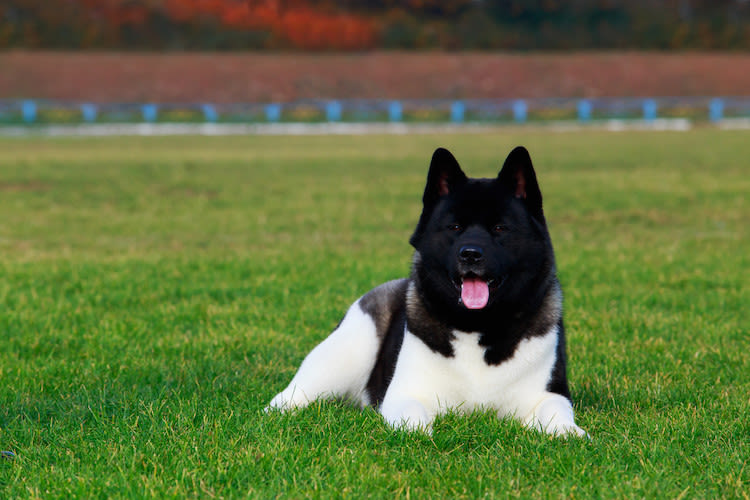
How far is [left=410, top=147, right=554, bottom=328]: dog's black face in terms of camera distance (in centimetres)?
419

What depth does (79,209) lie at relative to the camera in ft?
51.1

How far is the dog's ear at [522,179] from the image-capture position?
4.27m

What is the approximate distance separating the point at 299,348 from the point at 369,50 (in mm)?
79947

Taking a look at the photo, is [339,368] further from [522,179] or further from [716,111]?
[716,111]

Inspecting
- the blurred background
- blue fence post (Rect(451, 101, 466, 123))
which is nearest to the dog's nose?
blue fence post (Rect(451, 101, 466, 123))

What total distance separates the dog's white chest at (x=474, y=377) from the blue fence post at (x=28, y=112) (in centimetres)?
5449

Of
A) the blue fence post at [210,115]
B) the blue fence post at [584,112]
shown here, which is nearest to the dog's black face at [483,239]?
the blue fence post at [210,115]

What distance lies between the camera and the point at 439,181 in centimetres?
442

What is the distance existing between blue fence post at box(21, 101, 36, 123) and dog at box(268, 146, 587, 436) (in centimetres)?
5441

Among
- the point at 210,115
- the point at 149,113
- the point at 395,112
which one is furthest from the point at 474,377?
the point at 149,113

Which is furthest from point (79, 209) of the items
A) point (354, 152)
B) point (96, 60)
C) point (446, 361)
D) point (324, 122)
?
point (96, 60)

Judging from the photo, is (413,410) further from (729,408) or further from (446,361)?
(729,408)

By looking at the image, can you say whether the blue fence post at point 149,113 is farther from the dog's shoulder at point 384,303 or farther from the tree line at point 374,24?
the dog's shoulder at point 384,303

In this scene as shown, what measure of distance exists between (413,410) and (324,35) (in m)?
81.8
